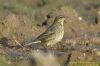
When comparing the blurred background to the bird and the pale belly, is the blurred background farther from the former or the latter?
the pale belly

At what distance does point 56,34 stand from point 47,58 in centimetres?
671

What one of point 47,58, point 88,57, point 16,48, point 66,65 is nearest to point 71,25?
point 16,48

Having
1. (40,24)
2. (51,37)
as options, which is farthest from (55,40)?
(40,24)

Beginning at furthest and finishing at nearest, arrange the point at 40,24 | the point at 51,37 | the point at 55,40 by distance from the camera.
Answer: the point at 40,24
the point at 51,37
the point at 55,40

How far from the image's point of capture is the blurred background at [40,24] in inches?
530

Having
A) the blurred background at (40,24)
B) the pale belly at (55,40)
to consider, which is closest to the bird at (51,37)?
the pale belly at (55,40)

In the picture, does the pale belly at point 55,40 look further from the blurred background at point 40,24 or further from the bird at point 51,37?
the blurred background at point 40,24

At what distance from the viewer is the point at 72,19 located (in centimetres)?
1859

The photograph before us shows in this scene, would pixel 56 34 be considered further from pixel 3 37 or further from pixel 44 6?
pixel 44 6

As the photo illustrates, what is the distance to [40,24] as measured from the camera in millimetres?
18156

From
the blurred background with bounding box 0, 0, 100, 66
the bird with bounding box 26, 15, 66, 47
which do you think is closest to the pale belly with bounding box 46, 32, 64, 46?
the bird with bounding box 26, 15, 66, 47

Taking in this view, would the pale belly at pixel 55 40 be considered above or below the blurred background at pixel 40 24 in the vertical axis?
above

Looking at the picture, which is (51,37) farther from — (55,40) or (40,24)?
(40,24)

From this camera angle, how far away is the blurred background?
1345cm
